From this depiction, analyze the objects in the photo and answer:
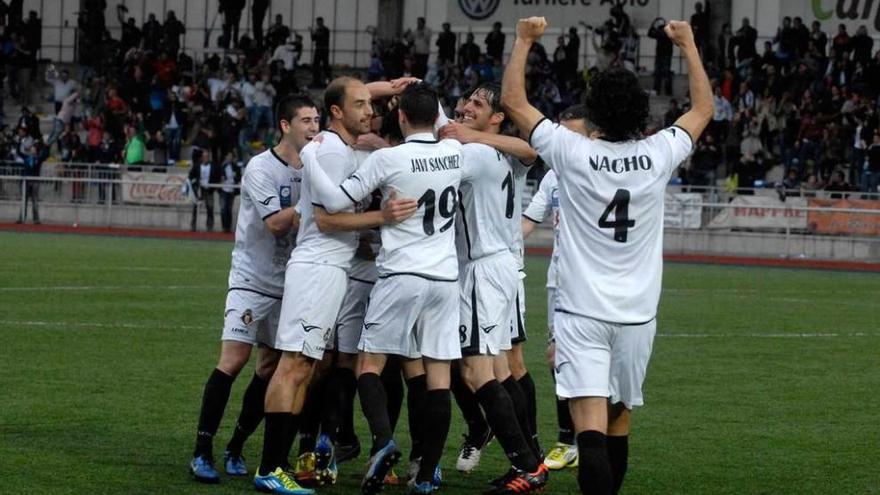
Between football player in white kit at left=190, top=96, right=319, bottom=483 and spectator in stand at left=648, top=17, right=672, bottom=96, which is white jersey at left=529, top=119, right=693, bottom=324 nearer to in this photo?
football player in white kit at left=190, top=96, right=319, bottom=483

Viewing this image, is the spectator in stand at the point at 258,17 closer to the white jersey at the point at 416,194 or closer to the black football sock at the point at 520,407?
the black football sock at the point at 520,407

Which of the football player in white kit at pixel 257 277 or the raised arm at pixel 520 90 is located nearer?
the raised arm at pixel 520 90

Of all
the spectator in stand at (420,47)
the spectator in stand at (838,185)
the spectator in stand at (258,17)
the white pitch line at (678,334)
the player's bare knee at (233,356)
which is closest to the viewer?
the player's bare knee at (233,356)

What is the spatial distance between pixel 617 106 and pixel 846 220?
80.3 ft

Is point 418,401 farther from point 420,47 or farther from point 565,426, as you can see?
point 420,47

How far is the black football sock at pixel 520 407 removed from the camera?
934 centimetres

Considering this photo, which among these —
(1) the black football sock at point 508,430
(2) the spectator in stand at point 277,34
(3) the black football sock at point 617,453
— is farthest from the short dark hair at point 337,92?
(2) the spectator in stand at point 277,34

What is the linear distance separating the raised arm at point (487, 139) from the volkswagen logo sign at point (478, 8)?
3423 centimetres

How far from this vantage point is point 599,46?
39.8 m

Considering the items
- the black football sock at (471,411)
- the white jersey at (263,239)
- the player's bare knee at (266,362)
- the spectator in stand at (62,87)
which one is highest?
the spectator in stand at (62,87)

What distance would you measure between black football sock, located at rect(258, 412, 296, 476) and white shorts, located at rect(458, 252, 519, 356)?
1116mm

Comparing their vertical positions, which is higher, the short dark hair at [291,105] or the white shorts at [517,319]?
the short dark hair at [291,105]

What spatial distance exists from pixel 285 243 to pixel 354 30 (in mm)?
35855

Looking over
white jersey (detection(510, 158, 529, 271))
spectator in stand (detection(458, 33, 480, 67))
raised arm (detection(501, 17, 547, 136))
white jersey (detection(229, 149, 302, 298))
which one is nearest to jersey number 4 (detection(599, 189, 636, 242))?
raised arm (detection(501, 17, 547, 136))
